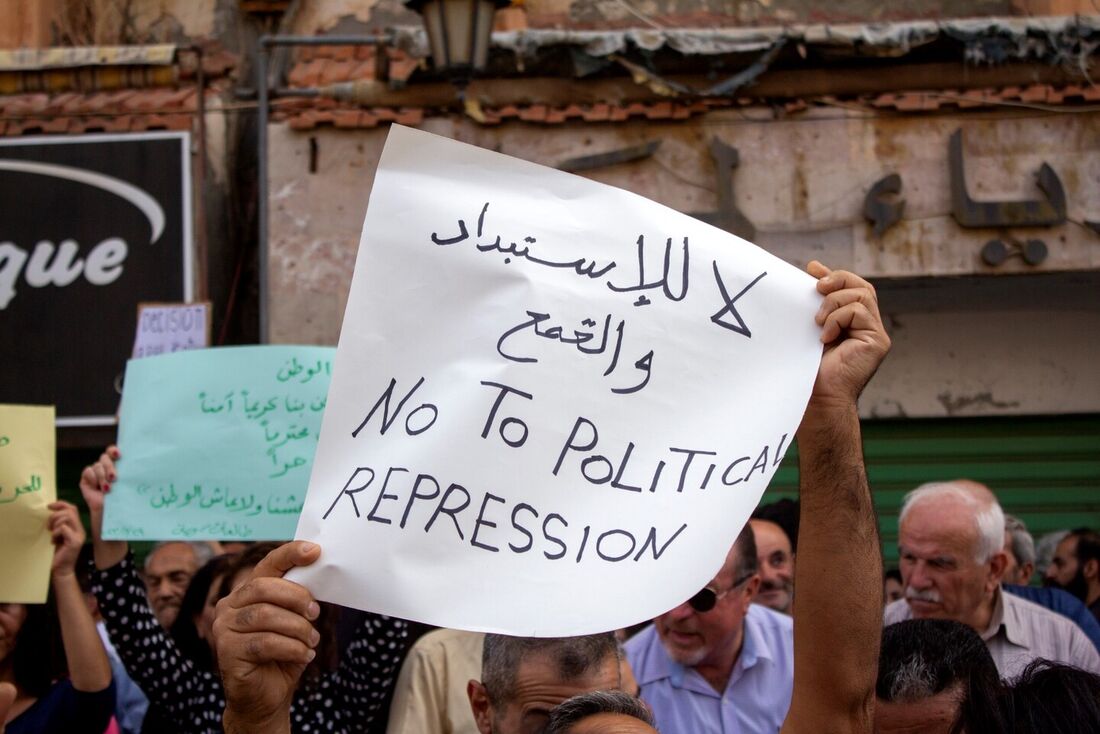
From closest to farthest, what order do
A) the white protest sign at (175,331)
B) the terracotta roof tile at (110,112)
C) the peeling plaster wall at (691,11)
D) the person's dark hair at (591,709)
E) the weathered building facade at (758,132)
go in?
the person's dark hair at (591,709) < the white protest sign at (175,331) < the weathered building facade at (758,132) < the terracotta roof tile at (110,112) < the peeling plaster wall at (691,11)

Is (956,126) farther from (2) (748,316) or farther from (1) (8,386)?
(2) (748,316)

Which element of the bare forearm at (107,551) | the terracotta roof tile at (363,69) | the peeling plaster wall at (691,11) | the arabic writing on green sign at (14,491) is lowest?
the bare forearm at (107,551)

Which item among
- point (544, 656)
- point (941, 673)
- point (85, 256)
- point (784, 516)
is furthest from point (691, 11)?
point (941, 673)

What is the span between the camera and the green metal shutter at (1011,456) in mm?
10289

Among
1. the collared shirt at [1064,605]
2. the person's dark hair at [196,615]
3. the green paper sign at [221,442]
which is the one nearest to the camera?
the green paper sign at [221,442]

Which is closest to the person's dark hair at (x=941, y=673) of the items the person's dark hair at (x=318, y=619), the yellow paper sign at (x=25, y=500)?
the person's dark hair at (x=318, y=619)

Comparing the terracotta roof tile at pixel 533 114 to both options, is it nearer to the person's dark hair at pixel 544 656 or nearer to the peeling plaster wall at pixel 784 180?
the peeling plaster wall at pixel 784 180

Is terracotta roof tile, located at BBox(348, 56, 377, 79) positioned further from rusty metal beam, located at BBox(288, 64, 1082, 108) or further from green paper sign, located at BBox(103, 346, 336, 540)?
green paper sign, located at BBox(103, 346, 336, 540)

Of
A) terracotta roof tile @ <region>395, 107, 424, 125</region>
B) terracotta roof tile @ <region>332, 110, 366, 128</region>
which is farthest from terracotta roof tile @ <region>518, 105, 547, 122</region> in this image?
terracotta roof tile @ <region>332, 110, 366, 128</region>

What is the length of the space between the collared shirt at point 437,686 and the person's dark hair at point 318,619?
0.22m

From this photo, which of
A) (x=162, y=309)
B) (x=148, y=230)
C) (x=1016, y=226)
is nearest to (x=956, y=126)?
(x=1016, y=226)

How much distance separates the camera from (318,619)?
4078mm

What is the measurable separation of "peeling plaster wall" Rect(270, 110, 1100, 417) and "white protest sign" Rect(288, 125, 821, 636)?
687 cm

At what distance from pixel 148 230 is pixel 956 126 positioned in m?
5.09
